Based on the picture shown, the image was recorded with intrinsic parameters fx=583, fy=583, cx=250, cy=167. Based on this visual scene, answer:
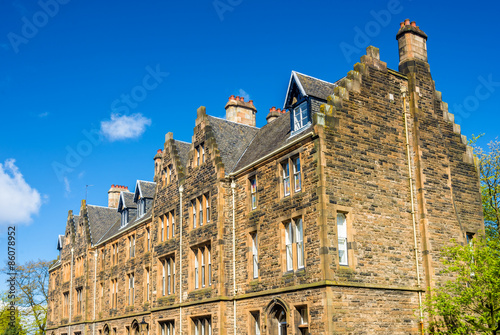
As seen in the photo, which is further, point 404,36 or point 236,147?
point 236,147

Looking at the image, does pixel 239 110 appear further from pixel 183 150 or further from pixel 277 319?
pixel 277 319

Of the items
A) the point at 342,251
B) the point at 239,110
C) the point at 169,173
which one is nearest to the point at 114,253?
the point at 169,173

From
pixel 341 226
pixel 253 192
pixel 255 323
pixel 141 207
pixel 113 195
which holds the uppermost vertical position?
pixel 113 195

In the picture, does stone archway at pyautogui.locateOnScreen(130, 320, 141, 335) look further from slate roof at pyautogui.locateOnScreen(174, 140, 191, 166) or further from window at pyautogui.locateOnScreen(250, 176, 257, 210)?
window at pyautogui.locateOnScreen(250, 176, 257, 210)

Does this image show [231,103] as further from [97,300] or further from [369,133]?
[97,300]

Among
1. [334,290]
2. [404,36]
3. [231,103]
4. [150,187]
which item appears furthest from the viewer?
[150,187]

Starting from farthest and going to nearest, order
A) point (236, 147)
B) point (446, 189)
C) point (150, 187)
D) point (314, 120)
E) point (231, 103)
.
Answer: point (150, 187) < point (231, 103) < point (236, 147) < point (446, 189) < point (314, 120)

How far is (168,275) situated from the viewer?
3250 centimetres

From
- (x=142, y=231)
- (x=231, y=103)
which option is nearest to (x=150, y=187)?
(x=142, y=231)

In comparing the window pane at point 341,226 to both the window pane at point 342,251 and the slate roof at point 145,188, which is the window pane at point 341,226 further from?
the slate roof at point 145,188

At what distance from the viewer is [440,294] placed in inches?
867

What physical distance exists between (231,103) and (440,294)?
19.3 meters

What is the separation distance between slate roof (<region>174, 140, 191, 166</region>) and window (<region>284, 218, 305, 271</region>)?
1153cm

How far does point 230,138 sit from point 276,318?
11246 millimetres
